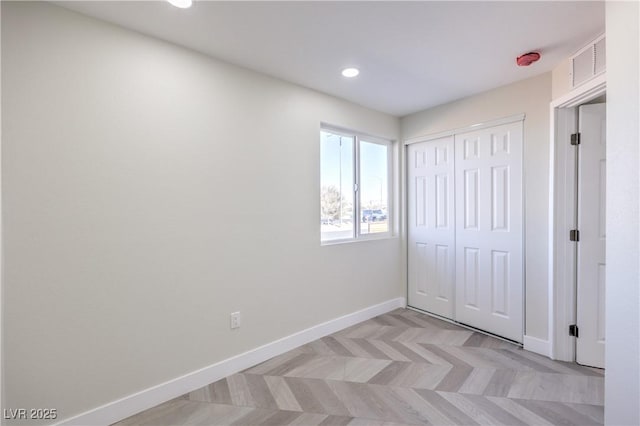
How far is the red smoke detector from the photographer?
7.14 feet

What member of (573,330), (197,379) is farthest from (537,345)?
(197,379)

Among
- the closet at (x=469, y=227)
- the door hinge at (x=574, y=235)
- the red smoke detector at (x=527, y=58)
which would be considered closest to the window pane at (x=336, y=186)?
the closet at (x=469, y=227)

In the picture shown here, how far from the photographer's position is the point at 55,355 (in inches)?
64.7

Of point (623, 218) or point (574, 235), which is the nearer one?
point (623, 218)

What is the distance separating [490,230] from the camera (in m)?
2.98

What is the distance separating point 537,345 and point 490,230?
1.07 meters

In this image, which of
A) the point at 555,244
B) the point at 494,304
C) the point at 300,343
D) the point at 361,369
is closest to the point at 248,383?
the point at 300,343

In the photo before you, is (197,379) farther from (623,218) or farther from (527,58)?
(527,58)

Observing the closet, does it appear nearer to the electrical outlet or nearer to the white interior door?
the white interior door

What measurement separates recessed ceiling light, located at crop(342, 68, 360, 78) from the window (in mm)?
657

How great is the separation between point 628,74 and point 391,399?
7.06 ft

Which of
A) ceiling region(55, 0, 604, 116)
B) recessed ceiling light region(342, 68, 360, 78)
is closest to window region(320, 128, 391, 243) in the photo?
recessed ceiling light region(342, 68, 360, 78)

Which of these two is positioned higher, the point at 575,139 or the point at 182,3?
the point at 182,3

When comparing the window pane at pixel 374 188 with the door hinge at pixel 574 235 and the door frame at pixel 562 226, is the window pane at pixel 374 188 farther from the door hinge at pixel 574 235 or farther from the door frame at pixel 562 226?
the door hinge at pixel 574 235
